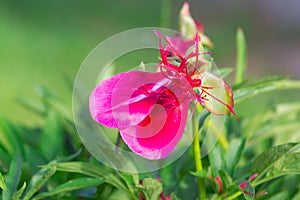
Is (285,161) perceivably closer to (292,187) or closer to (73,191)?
(292,187)

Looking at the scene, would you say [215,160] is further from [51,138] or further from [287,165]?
[51,138]

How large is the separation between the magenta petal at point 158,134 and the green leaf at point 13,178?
18 cm

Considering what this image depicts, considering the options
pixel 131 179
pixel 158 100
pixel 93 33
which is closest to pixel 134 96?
pixel 158 100

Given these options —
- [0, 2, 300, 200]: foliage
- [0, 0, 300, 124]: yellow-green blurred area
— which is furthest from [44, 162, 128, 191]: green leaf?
[0, 0, 300, 124]: yellow-green blurred area

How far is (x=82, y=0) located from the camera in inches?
143

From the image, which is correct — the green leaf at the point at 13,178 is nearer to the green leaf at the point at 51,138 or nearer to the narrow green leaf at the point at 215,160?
the green leaf at the point at 51,138

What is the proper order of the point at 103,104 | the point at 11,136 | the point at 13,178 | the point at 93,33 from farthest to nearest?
the point at 93,33 → the point at 11,136 → the point at 13,178 → the point at 103,104

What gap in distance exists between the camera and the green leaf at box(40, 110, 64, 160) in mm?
962

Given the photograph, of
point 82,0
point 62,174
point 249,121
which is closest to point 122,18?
point 82,0

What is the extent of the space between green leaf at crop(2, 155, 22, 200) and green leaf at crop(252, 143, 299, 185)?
11.9 inches

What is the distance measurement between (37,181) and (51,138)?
219 millimetres

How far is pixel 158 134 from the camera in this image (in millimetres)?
695

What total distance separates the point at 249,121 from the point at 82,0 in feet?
8.71

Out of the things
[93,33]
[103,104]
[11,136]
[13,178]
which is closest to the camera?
[103,104]
